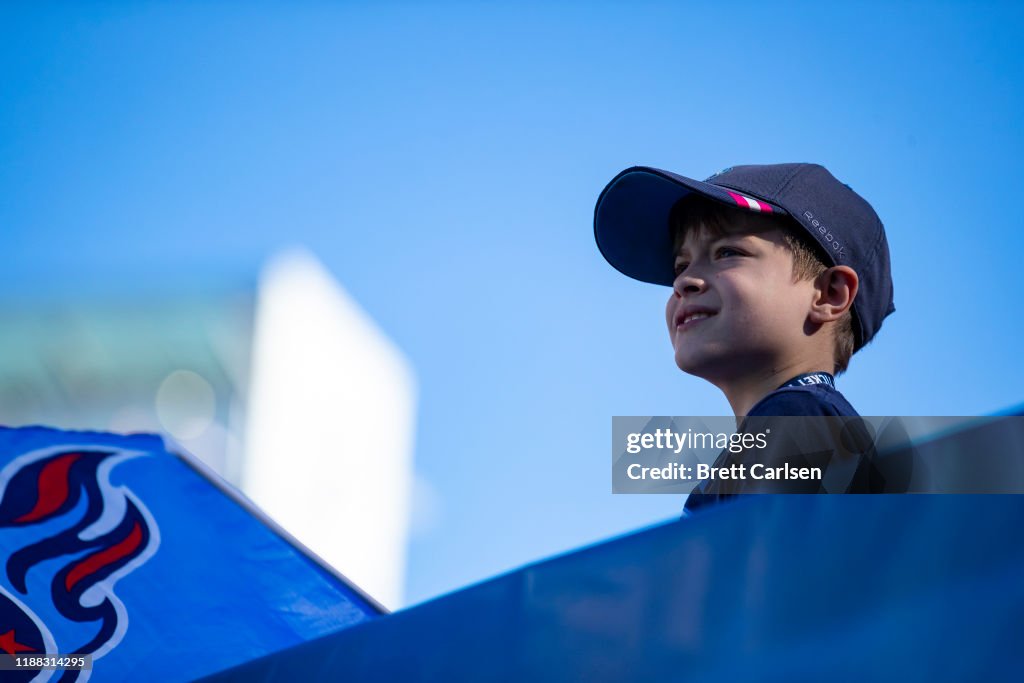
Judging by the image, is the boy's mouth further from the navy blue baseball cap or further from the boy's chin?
the navy blue baseball cap

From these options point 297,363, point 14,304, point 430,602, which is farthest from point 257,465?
point 430,602

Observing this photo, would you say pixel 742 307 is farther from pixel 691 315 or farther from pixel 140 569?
pixel 140 569

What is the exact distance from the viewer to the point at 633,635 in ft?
2.51

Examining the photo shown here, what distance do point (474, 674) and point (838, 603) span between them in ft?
0.91

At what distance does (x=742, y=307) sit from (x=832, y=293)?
18cm

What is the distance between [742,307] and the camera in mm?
1694

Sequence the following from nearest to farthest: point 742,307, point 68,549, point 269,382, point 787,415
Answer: point 787,415 → point 742,307 → point 68,549 → point 269,382

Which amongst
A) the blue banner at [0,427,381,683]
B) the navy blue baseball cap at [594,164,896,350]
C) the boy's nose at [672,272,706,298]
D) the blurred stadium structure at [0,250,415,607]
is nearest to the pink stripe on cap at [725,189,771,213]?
the navy blue baseball cap at [594,164,896,350]

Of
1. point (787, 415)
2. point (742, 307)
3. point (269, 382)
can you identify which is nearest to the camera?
point (787, 415)

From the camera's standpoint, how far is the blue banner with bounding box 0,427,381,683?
1.66 metres

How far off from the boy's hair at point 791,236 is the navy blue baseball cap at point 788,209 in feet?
0.06

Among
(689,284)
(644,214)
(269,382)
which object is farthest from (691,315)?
(269,382)

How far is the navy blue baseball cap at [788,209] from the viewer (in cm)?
173

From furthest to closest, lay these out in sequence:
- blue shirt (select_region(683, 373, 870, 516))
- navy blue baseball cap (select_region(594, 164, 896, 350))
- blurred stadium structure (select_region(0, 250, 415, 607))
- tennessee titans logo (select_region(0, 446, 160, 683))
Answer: blurred stadium structure (select_region(0, 250, 415, 607)) < navy blue baseball cap (select_region(594, 164, 896, 350)) < tennessee titans logo (select_region(0, 446, 160, 683)) < blue shirt (select_region(683, 373, 870, 516))
